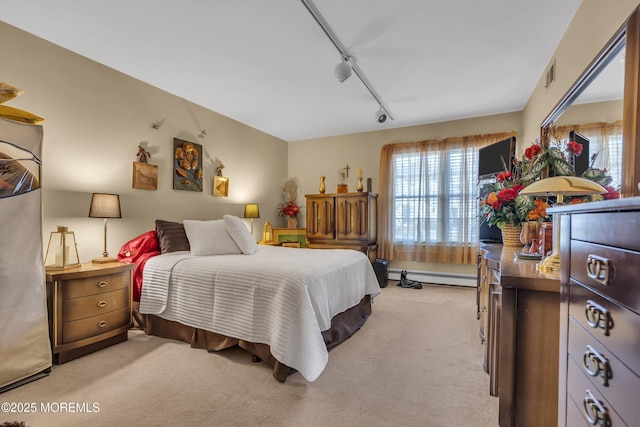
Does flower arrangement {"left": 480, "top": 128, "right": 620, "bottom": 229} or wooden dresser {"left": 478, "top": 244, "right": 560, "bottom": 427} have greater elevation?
flower arrangement {"left": 480, "top": 128, "right": 620, "bottom": 229}

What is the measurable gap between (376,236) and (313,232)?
3.67ft

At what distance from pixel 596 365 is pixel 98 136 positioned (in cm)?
392

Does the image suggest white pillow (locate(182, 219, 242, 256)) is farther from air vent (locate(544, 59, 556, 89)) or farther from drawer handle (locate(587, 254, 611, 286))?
air vent (locate(544, 59, 556, 89))

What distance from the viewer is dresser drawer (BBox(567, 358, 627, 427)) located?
27.0 inches

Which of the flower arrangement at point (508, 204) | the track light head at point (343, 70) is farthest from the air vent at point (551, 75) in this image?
the track light head at point (343, 70)

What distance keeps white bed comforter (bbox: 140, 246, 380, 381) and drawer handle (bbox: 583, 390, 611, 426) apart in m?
1.46

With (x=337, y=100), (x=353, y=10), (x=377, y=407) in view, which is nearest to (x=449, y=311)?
(x=377, y=407)

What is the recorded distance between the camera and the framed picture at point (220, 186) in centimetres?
438

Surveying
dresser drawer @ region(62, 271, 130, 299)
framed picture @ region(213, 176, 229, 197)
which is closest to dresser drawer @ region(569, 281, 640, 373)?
dresser drawer @ region(62, 271, 130, 299)

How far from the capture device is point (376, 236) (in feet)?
17.5

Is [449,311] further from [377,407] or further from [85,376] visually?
[85,376]

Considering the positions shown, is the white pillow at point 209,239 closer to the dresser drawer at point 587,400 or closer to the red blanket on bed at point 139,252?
the red blanket on bed at point 139,252

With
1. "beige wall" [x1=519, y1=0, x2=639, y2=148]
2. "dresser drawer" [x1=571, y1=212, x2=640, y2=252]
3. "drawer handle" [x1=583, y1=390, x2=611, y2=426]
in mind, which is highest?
"beige wall" [x1=519, y1=0, x2=639, y2=148]

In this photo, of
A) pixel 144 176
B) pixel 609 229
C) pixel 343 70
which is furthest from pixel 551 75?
pixel 144 176
